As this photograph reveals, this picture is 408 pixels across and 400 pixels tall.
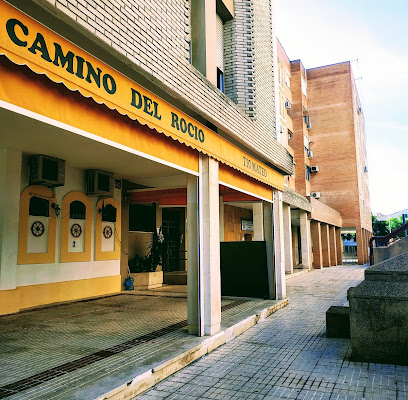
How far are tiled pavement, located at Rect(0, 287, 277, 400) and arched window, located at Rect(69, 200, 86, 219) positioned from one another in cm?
223

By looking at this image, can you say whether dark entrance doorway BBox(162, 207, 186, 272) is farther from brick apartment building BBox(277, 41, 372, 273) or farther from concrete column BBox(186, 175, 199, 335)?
brick apartment building BBox(277, 41, 372, 273)

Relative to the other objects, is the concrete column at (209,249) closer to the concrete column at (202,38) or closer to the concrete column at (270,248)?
the concrete column at (202,38)

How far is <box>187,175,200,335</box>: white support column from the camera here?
20.8ft

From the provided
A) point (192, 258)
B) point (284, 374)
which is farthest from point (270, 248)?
point (284, 374)

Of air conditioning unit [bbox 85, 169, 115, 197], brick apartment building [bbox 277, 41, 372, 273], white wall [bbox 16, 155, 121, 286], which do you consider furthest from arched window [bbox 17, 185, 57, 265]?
brick apartment building [bbox 277, 41, 372, 273]

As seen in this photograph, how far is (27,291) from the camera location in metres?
8.10

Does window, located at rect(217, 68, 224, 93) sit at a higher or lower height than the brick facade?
higher

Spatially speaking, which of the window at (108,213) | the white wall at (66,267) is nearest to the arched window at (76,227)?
the white wall at (66,267)

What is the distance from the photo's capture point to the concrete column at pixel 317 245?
2695 centimetres

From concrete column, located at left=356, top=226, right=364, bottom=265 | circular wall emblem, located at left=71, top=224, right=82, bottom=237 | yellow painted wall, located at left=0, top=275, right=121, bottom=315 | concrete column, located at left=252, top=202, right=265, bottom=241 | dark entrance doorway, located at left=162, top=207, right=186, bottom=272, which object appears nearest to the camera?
yellow painted wall, located at left=0, top=275, right=121, bottom=315

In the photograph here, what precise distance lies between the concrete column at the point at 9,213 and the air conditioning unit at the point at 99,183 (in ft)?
6.72

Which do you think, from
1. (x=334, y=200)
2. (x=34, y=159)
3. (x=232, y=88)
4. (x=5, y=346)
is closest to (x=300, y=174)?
(x=334, y=200)

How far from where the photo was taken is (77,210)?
384 inches

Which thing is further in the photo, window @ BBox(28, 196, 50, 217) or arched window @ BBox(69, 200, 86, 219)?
arched window @ BBox(69, 200, 86, 219)
